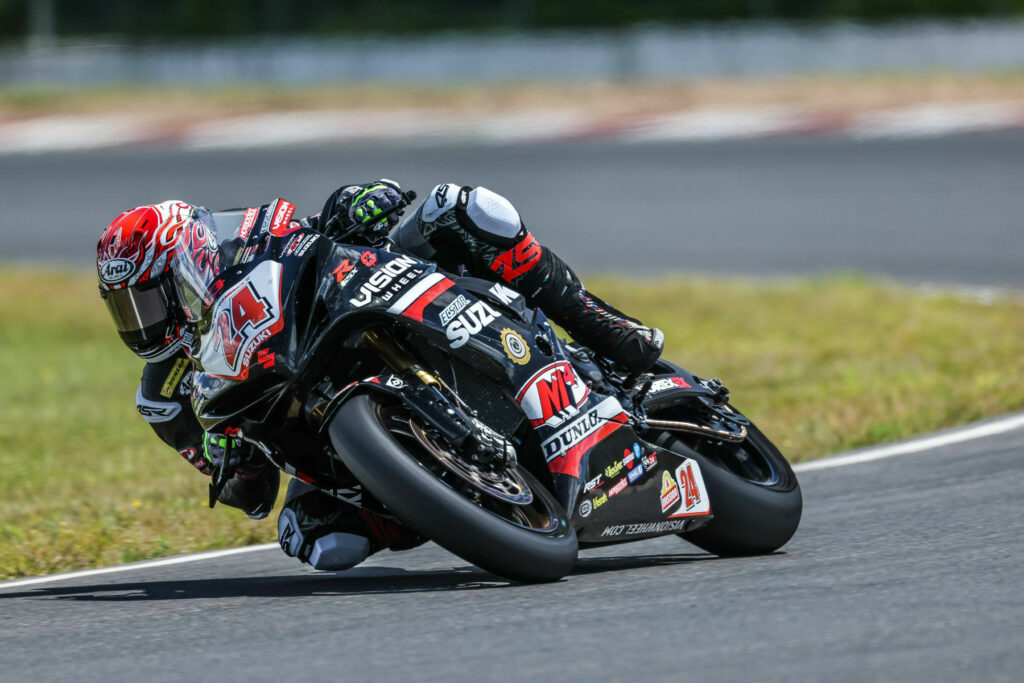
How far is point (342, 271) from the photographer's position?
4367mm

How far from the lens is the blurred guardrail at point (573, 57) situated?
96.5 feet

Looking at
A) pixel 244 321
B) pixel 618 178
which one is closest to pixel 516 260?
pixel 244 321

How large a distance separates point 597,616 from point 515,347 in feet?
3.38

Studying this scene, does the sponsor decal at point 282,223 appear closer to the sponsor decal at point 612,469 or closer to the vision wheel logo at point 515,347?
the vision wheel logo at point 515,347

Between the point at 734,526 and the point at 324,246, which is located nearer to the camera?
the point at 324,246

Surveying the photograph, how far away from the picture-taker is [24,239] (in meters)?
20.2

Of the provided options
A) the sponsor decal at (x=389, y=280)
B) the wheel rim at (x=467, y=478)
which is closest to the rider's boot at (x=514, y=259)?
the sponsor decal at (x=389, y=280)

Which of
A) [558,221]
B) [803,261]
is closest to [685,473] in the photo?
[803,261]

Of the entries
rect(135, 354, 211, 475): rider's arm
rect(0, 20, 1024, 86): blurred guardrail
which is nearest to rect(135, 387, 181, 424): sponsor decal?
rect(135, 354, 211, 475): rider's arm

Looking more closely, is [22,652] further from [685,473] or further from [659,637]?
[685,473]

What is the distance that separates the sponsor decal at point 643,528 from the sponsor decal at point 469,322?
2.63 ft

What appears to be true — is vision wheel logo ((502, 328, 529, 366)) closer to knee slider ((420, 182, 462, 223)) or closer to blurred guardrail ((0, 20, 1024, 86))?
knee slider ((420, 182, 462, 223))

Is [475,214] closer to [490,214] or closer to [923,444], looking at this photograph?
[490,214]

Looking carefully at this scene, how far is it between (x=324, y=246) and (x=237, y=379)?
472mm
